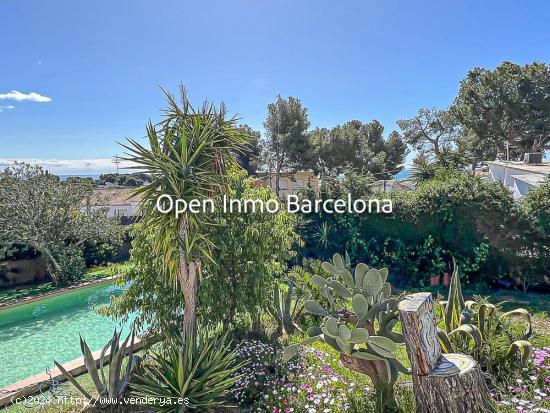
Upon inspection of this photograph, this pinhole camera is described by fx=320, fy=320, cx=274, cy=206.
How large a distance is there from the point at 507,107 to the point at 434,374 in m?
30.9

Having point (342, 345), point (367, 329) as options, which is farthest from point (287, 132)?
point (342, 345)

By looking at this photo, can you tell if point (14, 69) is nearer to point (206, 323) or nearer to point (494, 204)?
point (206, 323)

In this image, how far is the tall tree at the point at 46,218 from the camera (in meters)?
15.6

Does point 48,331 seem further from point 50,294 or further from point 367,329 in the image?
point 367,329

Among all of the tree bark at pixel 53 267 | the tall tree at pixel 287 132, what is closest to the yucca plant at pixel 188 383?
the tree bark at pixel 53 267

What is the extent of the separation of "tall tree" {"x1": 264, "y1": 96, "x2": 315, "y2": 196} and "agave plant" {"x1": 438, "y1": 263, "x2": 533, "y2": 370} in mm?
26014

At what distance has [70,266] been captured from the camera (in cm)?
1647

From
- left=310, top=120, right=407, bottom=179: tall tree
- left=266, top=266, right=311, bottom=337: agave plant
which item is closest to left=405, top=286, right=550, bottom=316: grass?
left=266, top=266, right=311, bottom=337: agave plant

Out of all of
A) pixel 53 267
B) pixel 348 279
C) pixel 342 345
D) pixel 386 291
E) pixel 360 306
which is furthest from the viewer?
pixel 53 267

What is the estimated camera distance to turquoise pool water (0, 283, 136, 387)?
8.68 m

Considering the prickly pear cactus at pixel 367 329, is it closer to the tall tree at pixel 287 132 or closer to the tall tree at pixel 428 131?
the tall tree at pixel 287 132

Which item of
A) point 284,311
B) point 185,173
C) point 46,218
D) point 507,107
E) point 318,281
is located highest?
point 507,107

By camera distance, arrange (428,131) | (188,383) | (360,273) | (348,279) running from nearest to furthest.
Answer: (188,383) → (360,273) → (348,279) → (428,131)

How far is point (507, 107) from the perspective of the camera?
26.9 metres
